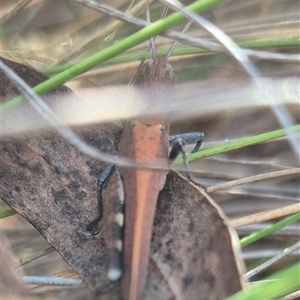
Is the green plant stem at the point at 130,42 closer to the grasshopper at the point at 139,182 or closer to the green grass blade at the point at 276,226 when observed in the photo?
the grasshopper at the point at 139,182

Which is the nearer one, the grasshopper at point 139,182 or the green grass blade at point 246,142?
the grasshopper at point 139,182

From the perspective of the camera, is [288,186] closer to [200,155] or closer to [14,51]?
[200,155]

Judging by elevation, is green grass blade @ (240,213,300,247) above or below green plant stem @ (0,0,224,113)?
below

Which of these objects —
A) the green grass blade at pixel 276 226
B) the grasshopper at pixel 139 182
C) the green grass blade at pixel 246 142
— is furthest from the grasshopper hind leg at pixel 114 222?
the green grass blade at pixel 276 226

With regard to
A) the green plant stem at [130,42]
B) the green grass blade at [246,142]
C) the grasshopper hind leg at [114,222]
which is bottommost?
the grasshopper hind leg at [114,222]

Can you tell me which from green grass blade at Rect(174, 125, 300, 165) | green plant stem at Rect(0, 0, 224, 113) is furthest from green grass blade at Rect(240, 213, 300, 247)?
green plant stem at Rect(0, 0, 224, 113)

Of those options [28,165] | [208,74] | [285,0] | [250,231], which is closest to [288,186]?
[250,231]

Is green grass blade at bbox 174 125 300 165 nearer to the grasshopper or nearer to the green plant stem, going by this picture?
Answer: the grasshopper

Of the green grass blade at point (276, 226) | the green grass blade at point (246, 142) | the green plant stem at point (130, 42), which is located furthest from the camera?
the green grass blade at point (276, 226)

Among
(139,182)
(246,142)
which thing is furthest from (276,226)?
(139,182)

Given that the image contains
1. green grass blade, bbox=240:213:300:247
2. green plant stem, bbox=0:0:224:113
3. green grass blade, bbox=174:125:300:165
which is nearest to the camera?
green plant stem, bbox=0:0:224:113

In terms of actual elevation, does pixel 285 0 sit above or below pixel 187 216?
above
